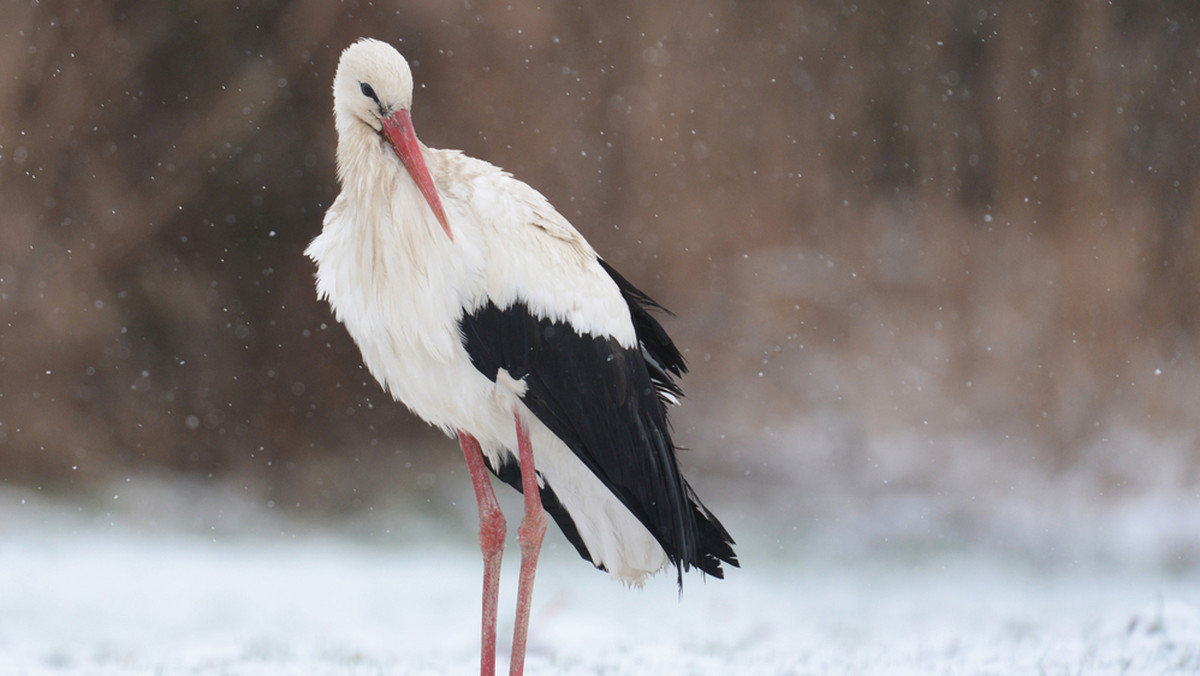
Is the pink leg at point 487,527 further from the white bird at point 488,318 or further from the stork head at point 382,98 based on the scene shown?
the stork head at point 382,98

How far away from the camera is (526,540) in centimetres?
227

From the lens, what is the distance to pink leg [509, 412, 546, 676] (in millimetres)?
2205

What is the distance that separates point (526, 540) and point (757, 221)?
2.32 m

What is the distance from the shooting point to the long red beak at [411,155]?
2.04 m

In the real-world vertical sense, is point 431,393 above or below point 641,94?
below

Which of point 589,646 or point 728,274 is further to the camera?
point 728,274

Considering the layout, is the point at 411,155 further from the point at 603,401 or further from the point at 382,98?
the point at 603,401

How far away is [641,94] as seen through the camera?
423cm

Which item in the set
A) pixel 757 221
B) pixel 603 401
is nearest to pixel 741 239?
pixel 757 221

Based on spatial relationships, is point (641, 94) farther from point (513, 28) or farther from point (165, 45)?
point (165, 45)

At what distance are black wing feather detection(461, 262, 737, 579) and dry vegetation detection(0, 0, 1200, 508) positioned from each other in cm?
194

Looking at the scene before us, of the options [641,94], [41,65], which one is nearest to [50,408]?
[41,65]

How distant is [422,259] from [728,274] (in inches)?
92.6

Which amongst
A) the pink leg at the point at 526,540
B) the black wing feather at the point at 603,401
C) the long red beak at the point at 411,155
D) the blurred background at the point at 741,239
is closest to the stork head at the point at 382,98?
the long red beak at the point at 411,155
